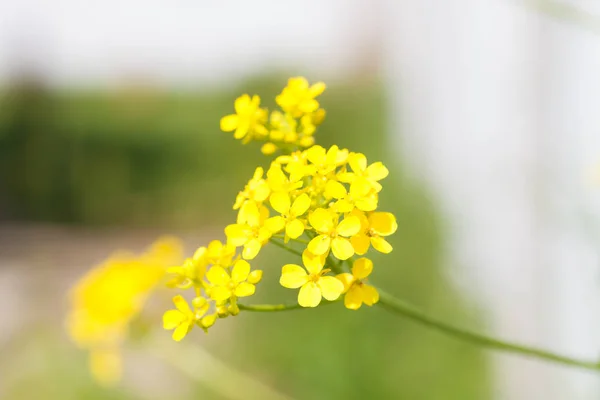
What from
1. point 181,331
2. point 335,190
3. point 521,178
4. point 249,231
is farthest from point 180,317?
point 521,178

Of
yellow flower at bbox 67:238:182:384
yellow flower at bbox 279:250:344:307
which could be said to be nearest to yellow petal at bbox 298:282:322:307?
yellow flower at bbox 279:250:344:307

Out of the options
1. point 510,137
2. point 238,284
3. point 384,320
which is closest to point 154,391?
point 384,320

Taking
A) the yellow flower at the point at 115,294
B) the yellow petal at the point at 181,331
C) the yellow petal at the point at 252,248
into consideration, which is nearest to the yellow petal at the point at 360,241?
the yellow petal at the point at 252,248

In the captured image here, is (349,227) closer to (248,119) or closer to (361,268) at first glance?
(361,268)

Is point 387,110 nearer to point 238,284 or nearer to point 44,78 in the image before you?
point 238,284

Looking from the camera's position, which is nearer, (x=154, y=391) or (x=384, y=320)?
(x=384, y=320)

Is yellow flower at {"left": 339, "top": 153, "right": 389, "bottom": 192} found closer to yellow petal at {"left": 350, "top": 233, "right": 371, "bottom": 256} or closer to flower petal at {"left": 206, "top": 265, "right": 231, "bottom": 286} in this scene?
yellow petal at {"left": 350, "top": 233, "right": 371, "bottom": 256}
